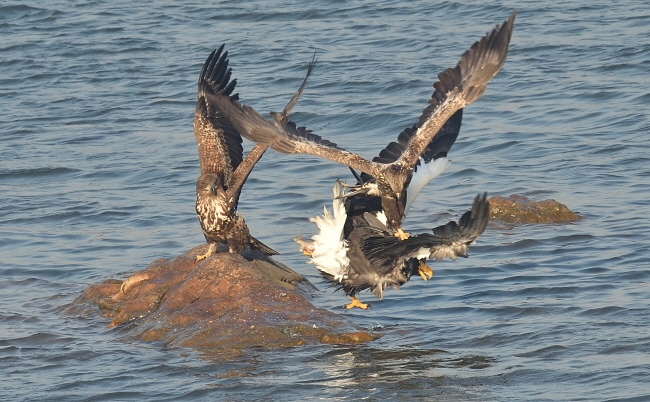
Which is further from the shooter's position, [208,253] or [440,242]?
[208,253]

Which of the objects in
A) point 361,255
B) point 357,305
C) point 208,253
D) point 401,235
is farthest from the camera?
point 208,253

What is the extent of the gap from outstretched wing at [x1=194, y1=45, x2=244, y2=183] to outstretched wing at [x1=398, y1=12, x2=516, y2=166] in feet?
4.38

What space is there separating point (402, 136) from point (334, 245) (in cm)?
124

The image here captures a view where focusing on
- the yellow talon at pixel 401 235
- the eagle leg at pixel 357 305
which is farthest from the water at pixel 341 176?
the yellow talon at pixel 401 235

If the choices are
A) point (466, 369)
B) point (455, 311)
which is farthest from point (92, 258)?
point (466, 369)

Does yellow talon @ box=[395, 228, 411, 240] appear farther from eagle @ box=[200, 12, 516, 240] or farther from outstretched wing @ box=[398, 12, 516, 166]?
outstretched wing @ box=[398, 12, 516, 166]

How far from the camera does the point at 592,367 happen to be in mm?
6598

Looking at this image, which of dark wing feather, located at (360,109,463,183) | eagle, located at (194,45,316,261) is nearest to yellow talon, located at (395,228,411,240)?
dark wing feather, located at (360,109,463,183)

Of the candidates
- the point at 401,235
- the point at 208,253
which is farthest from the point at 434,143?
the point at 208,253

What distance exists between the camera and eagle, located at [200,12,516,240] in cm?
746

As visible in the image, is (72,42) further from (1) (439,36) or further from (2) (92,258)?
(2) (92,258)

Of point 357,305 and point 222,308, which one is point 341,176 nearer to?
point 357,305

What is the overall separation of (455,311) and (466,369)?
3.99 ft

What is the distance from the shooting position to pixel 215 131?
848 cm
